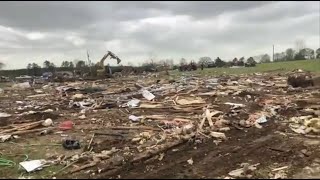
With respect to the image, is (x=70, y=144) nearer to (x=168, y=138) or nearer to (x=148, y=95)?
(x=168, y=138)

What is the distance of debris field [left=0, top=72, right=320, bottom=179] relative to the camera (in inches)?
308

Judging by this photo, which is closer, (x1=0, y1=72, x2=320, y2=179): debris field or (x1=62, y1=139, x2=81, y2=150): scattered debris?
(x1=0, y1=72, x2=320, y2=179): debris field

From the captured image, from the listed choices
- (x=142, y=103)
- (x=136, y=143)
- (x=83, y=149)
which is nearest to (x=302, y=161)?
(x=136, y=143)

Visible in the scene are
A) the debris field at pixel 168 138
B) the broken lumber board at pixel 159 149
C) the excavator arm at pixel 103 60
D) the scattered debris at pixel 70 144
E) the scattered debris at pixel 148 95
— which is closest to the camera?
the debris field at pixel 168 138

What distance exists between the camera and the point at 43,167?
802 cm

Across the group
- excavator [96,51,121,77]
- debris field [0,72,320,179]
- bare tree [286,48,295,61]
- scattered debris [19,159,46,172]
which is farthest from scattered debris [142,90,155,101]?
bare tree [286,48,295,61]

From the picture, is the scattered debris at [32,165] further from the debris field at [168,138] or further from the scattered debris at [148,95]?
the scattered debris at [148,95]

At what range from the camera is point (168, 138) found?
9.93 metres

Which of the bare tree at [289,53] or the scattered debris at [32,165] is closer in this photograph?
the scattered debris at [32,165]

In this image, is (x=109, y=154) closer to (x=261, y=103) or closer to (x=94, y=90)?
(x=261, y=103)

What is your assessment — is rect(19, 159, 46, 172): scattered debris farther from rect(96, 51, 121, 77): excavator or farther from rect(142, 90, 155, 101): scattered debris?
rect(96, 51, 121, 77): excavator

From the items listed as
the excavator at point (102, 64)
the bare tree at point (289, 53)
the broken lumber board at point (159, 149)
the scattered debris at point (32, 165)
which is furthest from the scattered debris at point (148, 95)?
the bare tree at point (289, 53)

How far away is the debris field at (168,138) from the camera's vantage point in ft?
25.6

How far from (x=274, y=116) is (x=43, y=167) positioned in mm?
7125
